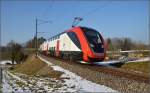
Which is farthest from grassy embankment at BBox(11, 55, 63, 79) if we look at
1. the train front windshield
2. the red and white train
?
the train front windshield

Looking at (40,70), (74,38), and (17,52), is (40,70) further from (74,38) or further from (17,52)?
(17,52)

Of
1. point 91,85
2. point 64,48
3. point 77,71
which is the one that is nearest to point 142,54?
point 64,48

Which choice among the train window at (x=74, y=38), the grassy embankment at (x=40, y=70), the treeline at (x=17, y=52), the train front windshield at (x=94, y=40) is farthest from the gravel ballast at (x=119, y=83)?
the treeline at (x=17, y=52)

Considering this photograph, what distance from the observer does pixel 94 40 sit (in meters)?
25.5

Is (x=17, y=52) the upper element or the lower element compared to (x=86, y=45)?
lower

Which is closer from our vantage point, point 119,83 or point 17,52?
point 119,83

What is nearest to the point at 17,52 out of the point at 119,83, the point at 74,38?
the point at 74,38

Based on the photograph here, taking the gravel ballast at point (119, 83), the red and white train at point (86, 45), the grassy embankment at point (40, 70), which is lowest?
the grassy embankment at point (40, 70)

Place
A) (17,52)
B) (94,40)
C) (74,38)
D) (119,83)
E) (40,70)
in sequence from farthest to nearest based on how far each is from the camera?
(17,52)
(40,70)
(74,38)
(94,40)
(119,83)

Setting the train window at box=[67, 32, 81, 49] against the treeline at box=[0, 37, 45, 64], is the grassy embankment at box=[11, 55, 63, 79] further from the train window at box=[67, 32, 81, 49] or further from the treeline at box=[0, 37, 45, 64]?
the treeline at box=[0, 37, 45, 64]

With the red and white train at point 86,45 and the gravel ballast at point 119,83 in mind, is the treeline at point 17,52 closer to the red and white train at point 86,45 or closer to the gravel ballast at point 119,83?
the red and white train at point 86,45

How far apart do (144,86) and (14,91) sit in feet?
18.8

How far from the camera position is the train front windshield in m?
25.2

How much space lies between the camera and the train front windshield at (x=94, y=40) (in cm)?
2519
